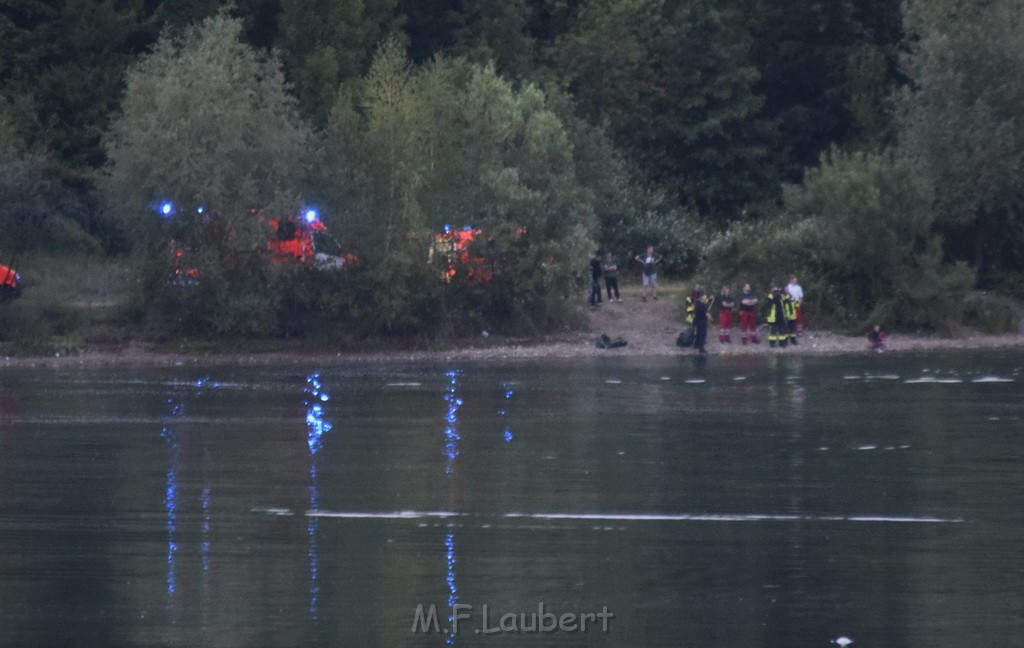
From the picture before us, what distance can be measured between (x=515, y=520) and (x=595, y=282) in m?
26.6

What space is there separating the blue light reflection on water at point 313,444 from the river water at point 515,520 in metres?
0.06

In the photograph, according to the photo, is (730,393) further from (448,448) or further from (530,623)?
(530,623)

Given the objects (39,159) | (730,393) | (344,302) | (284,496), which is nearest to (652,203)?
(344,302)

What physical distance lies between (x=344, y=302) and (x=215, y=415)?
13.7 metres

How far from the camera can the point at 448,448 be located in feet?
67.5

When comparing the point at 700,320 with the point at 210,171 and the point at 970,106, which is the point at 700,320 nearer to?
the point at 970,106

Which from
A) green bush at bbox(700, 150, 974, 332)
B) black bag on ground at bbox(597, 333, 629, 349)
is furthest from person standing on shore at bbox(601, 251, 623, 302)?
black bag on ground at bbox(597, 333, 629, 349)

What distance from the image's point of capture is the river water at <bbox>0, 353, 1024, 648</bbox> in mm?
11641

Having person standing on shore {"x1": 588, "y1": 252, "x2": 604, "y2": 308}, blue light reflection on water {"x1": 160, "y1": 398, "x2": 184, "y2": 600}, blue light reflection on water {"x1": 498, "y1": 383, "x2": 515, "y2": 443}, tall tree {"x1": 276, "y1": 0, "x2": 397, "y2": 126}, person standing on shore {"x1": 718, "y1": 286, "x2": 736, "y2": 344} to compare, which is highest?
tall tree {"x1": 276, "y1": 0, "x2": 397, "y2": 126}

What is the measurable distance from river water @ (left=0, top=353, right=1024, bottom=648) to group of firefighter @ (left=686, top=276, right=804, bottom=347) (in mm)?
10627

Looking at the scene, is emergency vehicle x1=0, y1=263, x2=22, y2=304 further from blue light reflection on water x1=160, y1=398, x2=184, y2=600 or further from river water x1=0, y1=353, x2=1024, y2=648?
blue light reflection on water x1=160, y1=398, x2=184, y2=600

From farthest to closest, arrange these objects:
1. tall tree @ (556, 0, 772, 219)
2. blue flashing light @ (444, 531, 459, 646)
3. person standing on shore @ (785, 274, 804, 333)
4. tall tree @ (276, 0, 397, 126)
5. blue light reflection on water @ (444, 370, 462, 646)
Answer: tall tree @ (556, 0, 772, 219) → tall tree @ (276, 0, 397, 126) → person standing on shore @ (785, 274, 804, 333) → blue light reflection on water @ (444, 370, 462, 646) → blue flashing light @ (444, 531, 459, 646)

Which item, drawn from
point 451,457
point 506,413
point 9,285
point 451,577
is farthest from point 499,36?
point 451,577

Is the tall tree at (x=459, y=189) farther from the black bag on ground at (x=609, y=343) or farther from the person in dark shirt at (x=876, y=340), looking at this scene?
the person in dark shirt at (x=876, y=340)
